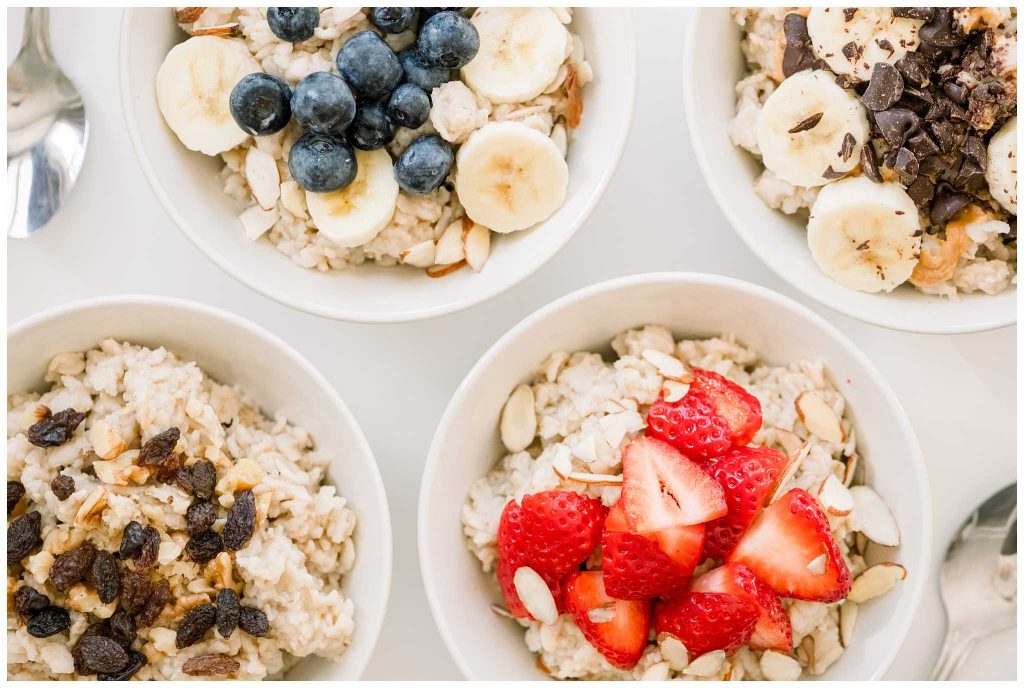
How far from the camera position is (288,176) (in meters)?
1.39

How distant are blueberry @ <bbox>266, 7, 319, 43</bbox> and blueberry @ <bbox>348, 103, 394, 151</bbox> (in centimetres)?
14

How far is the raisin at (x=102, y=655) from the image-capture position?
1.25 m

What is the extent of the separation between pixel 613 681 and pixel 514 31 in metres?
0.99

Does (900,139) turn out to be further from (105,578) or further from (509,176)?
(105,578)

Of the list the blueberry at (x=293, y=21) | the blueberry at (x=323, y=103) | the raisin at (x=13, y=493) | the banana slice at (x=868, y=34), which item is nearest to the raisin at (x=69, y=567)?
the raisin at (x=13, y=493)

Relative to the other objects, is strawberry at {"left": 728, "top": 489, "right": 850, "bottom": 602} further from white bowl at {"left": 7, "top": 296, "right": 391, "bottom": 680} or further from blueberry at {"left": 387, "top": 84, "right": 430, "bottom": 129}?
blueberry at {"left": 387, "top": 84, "right": 430, "bottom": 129}

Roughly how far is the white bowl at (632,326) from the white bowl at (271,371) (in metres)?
0.09

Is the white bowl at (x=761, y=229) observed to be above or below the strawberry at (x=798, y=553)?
above

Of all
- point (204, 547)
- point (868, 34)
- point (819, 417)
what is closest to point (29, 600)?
point (204, 547)

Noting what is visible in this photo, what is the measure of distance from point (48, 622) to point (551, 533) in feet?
2.33

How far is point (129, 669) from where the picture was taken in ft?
4.14

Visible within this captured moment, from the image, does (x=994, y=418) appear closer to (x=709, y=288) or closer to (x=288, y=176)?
(x=709, y=288)

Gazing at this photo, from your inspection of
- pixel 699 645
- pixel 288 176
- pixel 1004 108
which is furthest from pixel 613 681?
pixel 1004 108

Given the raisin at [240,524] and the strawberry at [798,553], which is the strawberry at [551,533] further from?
the raisin at [240,524]
